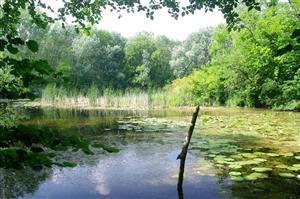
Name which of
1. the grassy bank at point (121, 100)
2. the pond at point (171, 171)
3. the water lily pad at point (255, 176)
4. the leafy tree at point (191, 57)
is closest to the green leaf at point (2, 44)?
the pond at point (171, 171)

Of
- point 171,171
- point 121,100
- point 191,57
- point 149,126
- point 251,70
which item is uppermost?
point 191,57

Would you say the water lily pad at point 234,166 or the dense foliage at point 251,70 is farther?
the dense foliage at point 251,70

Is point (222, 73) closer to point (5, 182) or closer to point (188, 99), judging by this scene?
point (188, 99)

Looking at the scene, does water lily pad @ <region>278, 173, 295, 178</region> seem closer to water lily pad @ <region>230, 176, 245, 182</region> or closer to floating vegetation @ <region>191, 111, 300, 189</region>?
floating vegetation @ <region>191, 111, 300, 189</region>

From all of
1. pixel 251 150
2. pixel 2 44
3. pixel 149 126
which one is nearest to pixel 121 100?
pixel 149 126

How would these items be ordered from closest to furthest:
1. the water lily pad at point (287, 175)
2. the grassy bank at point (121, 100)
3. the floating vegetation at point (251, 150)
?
the water lily pad at point (287, 175) < the floating vegetation at point (251, 150) < the grassy bank at point (121, 100)

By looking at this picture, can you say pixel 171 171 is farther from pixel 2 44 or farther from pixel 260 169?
pixel 2 44

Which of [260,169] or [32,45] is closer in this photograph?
[32,45]

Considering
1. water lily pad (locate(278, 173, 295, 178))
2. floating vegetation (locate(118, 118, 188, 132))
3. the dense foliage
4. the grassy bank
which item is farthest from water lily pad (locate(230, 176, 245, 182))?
the grassy bank

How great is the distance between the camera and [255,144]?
26.8 feet

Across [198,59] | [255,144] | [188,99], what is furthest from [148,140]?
[198,59]

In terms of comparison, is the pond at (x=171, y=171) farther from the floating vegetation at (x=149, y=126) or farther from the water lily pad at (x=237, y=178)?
the floating vegetation at (x=149, y=126)

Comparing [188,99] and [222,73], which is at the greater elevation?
[222,73]

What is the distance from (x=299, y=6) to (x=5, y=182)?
4.93 m
